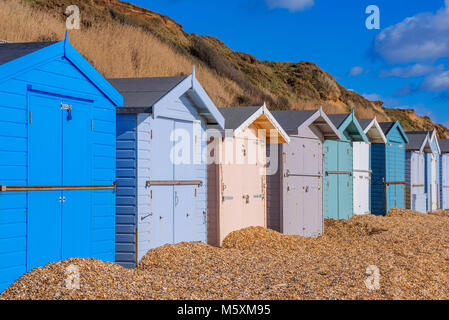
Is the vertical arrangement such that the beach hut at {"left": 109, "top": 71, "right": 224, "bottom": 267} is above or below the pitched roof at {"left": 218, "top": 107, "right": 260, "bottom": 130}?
below

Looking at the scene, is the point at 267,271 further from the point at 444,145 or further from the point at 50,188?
the point at 444,145

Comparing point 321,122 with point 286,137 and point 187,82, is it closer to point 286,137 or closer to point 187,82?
point 286,137

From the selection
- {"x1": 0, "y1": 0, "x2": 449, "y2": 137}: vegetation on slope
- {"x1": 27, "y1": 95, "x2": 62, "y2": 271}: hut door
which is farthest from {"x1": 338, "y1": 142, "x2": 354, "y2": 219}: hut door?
{"x1": 27, "y1": 95, "x2": 62, "y2": 271}: hut door

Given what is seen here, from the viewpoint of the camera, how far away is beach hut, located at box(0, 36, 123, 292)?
22.8 ft

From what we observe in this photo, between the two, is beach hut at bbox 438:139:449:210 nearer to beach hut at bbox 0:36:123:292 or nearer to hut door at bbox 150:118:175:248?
hut door at bbox 150:118:175:248

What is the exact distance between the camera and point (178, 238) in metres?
10.3

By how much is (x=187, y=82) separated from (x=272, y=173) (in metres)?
4.27

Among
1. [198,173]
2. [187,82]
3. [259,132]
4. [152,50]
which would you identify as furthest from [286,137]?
[152,50]

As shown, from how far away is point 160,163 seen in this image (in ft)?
31.9

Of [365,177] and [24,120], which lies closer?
[24,120]

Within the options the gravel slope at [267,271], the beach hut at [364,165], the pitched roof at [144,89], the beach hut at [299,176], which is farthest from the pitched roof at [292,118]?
the pitched roof at [144,89]

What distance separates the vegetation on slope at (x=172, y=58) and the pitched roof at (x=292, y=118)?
743cm

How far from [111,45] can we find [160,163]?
14.8 meters

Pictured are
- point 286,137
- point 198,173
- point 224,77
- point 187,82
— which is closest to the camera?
point 187,82
